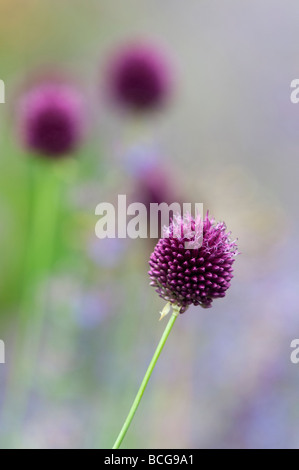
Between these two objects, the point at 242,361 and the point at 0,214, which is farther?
the point at 0,214

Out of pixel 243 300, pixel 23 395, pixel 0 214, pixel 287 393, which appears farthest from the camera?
pixel 0 214

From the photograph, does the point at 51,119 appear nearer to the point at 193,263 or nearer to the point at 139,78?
the point at 139,78

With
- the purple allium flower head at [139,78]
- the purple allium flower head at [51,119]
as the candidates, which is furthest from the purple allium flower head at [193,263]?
the purple allium flower head at [139,78]

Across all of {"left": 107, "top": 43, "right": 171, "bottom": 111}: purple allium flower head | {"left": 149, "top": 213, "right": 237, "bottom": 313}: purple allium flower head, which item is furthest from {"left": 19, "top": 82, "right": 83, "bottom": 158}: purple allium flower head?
{"left": 149, "top": 213, "right": 237, "bottom": 313}: purple allium flower head

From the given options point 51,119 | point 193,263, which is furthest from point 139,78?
point 193,263

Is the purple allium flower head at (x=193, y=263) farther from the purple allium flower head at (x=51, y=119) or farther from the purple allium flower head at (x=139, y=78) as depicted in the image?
the purple allium flower head at (x=139, y=78)
